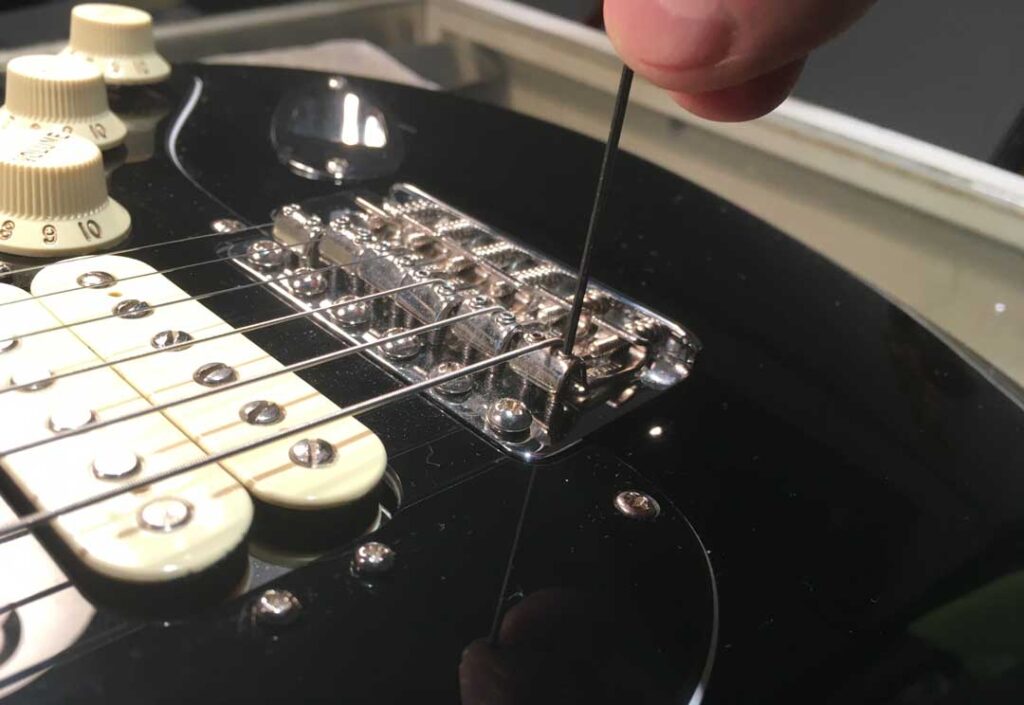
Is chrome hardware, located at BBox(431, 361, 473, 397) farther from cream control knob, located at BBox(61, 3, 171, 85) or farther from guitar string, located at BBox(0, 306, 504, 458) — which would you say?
cream control knob, located at BBox(61, 3, 171, 85)

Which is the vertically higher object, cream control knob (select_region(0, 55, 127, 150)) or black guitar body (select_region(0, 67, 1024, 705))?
cream control knob (select_region(0, 55, 127, 150))

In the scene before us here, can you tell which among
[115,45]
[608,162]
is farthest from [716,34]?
[115,45]

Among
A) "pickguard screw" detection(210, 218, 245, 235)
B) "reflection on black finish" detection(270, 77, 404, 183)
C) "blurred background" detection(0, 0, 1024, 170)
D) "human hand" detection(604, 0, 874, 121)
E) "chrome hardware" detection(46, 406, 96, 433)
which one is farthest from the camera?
"blurred background" detection(0, 0, 1024, 170)

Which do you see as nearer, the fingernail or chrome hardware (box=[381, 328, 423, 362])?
the fingernail

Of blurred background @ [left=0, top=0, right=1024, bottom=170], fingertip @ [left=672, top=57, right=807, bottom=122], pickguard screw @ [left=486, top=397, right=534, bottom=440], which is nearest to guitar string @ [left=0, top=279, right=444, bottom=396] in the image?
pickguard screw @ [left=486, top=397, right=534, bottom=440]

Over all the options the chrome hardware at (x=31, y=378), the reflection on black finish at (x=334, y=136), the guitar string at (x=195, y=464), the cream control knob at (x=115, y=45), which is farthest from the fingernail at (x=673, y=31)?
the cream control knob at (x=115, y=45)

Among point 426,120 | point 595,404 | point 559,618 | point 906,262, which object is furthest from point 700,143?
point 559,618

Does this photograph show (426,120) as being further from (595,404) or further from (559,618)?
(559,618)
